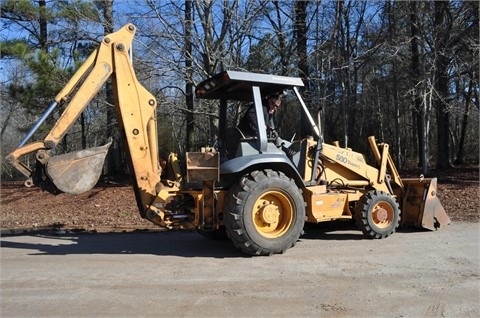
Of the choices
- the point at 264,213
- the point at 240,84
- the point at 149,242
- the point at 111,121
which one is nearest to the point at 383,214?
the point at 264,213

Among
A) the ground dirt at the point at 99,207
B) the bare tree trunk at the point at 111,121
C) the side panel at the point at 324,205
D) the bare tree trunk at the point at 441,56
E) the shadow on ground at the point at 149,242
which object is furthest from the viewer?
the bare tree trunk at the point at 441,56

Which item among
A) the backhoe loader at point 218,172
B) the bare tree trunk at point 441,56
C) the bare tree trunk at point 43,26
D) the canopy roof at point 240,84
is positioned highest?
the bare tree trunk at point 43,26

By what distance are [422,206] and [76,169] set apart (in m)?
5.75

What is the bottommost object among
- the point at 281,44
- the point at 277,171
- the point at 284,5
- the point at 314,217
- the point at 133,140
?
the point at 314,217

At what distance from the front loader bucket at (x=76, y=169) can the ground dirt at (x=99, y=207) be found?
205cm

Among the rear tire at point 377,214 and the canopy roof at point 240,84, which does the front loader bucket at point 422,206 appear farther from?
the canopy roof at point 240,84

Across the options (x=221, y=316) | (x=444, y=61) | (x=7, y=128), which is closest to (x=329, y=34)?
(x=444, y=61)

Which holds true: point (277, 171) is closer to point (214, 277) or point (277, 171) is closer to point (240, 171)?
point (240, 171)

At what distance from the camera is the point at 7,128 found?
26.3 metres

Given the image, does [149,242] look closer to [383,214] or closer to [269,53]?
[383,214]

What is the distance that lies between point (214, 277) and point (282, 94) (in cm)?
330

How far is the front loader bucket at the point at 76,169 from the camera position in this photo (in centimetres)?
664

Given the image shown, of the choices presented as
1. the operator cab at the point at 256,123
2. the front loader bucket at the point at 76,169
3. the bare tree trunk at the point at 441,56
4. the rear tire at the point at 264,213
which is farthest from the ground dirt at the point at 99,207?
the rear tire at the point at 264,213

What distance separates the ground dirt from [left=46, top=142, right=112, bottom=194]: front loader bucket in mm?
2053
